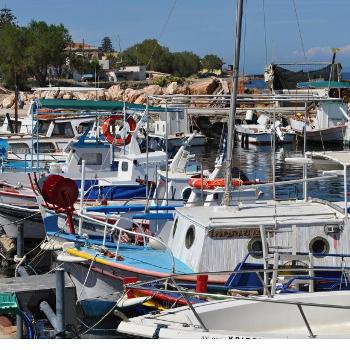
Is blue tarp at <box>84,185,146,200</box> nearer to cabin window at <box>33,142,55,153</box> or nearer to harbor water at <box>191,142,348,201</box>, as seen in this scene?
harbor water at <box>191,142,348,201</box>

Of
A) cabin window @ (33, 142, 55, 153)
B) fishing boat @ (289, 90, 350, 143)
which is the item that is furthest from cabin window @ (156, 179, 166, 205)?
fishing boat @ (289, 90, 350, 143)

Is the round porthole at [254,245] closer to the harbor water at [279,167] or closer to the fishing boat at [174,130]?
the harbor water at [279,167]

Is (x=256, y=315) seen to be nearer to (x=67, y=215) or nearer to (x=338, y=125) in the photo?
(x=67, y=215)

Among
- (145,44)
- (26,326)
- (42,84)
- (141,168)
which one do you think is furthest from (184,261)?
(145,44)

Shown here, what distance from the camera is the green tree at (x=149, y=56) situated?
135m

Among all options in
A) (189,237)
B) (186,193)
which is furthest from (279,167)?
(189,237)

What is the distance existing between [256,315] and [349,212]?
18.4 ft

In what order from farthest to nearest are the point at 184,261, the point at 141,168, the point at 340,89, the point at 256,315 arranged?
the point at 340,89
the point at 141,168
the point at 184,261
the point at 256,315

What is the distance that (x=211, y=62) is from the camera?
167625 mm

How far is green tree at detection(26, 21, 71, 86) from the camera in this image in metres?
103

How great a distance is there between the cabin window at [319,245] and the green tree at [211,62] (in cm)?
15126

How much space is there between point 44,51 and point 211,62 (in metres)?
69.1

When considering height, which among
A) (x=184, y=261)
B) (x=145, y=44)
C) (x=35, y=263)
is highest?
(x=145, y=44)

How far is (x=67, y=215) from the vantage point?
1812cm
